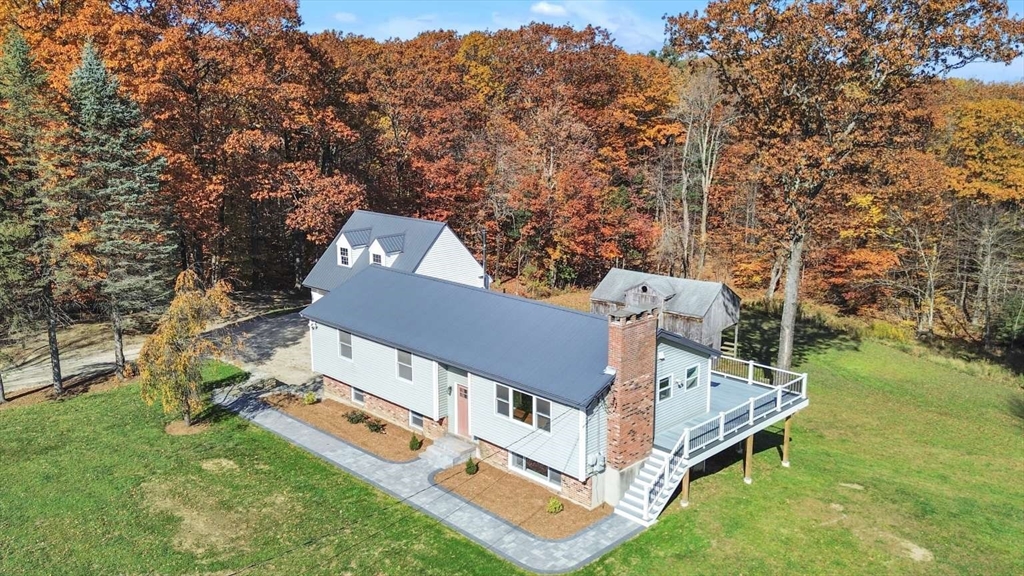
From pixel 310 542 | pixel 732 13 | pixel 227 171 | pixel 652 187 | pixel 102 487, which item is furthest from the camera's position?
pixel 652 187

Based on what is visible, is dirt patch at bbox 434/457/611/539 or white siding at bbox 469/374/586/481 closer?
dirt patch at bbox 434/457/611/539

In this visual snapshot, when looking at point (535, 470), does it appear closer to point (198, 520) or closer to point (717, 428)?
point (717, 428)

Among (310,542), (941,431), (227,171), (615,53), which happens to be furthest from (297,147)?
(941,431)

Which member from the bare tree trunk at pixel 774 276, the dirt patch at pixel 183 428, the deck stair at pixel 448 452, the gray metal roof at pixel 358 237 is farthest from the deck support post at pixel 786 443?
the bare tree trunk at pixel 774 276

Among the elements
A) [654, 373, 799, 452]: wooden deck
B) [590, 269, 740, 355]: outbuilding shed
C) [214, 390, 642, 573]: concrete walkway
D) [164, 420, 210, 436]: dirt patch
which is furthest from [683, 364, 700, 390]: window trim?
[164, 420, 210, 436]: dirt patch

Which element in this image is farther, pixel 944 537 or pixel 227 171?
pixel 227 171

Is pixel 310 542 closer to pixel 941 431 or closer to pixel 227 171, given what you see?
pixel 941 431

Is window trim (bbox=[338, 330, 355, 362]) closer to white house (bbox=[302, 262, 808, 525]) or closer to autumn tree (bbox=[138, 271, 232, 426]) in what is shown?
white house (bbox=[302, 262, 808, 525])
